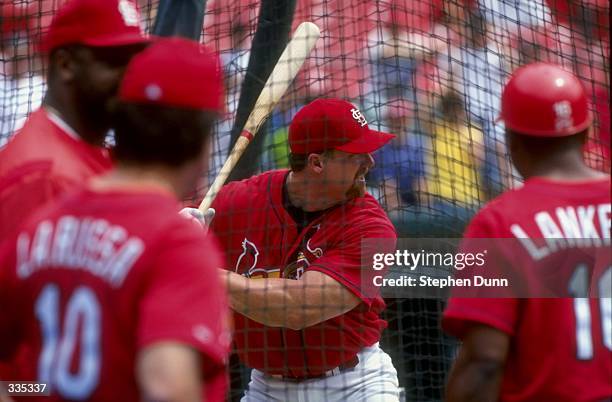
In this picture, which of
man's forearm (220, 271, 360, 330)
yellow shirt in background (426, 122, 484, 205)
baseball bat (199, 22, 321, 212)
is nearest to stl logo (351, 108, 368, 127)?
baseball bat (199, 22, 321, 212)

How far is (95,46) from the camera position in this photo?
9.08 ft

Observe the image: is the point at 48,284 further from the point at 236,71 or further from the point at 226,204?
the point at 236,71

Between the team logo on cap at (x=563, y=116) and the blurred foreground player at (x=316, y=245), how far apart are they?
1.63m

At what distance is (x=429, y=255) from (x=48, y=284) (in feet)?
9.07

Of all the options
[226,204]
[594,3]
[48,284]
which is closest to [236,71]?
[226,204]

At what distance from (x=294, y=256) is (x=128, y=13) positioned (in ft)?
5.61

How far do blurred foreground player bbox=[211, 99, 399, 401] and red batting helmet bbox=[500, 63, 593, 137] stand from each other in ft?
5.03

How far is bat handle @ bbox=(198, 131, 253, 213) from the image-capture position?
4.40m

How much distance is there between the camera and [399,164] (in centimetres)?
560

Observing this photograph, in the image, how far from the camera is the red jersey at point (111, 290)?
2008mm

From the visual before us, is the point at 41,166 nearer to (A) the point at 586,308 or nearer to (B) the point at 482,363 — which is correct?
(B) the point at 482,363

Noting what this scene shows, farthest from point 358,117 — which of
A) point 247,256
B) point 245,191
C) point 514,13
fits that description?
point 514,13

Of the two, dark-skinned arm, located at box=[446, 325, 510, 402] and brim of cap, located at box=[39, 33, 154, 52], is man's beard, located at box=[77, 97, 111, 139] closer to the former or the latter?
brim of cap, located at box=[39, 33, 154, 52]

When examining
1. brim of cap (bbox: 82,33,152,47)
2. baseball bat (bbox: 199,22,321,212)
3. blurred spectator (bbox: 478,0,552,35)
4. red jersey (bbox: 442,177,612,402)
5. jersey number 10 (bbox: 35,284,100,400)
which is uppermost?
blurred spectator (bbox: 478,0,552,35)
